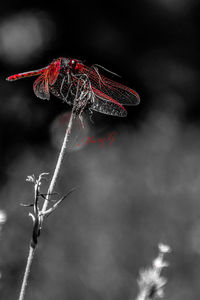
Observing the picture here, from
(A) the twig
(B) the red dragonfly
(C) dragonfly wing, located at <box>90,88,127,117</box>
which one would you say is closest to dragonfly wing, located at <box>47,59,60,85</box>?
(B) the red dragonfly

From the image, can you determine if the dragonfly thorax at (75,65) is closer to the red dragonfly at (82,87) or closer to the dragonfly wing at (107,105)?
the red dragonfly at (82,87)

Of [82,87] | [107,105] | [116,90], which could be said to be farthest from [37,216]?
[116,90]

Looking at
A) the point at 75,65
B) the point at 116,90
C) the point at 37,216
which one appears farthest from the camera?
the point at 116,90

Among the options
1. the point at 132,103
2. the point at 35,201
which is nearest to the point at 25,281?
the point at 35,201

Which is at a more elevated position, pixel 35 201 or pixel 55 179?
pixel 55 179

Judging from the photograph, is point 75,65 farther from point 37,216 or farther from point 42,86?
point 37,216

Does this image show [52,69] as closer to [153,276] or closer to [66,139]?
[66,139]

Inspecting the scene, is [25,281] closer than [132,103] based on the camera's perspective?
Yes

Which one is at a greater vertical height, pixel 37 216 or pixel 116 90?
pixel 116 90
